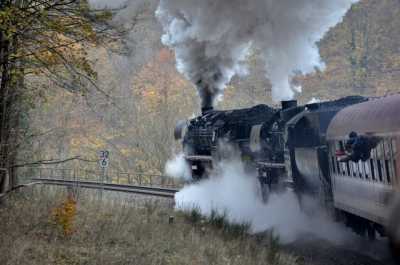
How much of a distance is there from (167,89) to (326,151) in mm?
25945

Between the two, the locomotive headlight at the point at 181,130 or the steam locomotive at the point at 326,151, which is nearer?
the steam locomotive at the point at 326,151

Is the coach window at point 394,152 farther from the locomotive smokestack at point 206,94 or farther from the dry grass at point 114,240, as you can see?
the locomotive smokestack at point 206,94

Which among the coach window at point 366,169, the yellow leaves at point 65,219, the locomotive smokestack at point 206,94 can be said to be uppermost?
the locomotive smokestack at point 206,94

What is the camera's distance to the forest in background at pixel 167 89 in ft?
112

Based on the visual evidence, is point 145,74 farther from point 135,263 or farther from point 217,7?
point 135,263

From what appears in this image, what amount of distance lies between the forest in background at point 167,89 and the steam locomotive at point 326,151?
470 inches

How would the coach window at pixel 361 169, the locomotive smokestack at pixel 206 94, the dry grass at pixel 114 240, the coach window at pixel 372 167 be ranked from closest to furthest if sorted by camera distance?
the dry grass at pixel 114 240
the coach window at pixel 372 167
the coach window at pixel 361 169
the locomotive smokestack at pixel 206 94

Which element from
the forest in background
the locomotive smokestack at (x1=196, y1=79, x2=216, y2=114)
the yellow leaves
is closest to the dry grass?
the yellow leaves

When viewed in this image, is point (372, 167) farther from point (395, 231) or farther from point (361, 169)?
point (395, 231)

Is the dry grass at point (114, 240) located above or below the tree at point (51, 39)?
below

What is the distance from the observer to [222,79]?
2759 centimetres

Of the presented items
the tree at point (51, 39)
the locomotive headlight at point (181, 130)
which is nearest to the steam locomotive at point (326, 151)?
the locomotive headlight at point (181, 130)

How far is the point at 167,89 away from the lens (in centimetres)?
3809

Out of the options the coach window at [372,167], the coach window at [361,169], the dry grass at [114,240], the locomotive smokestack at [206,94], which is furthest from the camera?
the locomotive smokestack at [206,94]
